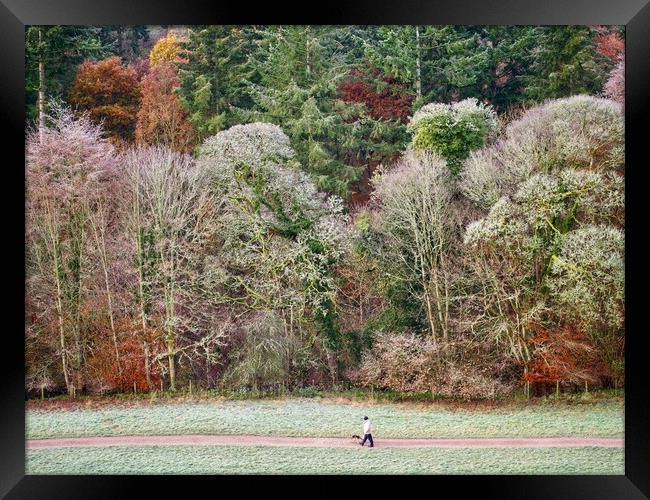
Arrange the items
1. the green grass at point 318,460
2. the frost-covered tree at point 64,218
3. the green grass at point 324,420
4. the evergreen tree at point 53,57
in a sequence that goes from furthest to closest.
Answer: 1. the evergreen tree at point 53,57
2. the frost-covered tree at point 64,218
3. the green grass at point 324,420
4. the green grass at point 318,460

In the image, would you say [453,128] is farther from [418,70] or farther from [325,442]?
[325,442]

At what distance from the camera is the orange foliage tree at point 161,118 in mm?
10477

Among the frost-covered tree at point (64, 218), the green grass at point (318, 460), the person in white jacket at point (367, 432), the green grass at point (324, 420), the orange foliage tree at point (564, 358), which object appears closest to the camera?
the green grass at point (318, 460)

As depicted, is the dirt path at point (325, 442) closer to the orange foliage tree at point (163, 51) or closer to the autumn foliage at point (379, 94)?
the autumn foliage at point (379, 94)

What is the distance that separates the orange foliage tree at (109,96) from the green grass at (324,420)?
360 centimetres

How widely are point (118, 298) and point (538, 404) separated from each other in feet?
18.2

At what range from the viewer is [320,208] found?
10508mm

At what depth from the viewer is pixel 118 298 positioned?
10.4 m

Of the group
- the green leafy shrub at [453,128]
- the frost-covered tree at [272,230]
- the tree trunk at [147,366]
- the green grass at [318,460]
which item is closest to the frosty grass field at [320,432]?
the green grass at [318,460]

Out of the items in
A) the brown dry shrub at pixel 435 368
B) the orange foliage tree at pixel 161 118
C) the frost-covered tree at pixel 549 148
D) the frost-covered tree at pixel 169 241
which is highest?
the orange foliage tree at pixel 161 118

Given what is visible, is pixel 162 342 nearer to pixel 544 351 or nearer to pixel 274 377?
pixel 274 377

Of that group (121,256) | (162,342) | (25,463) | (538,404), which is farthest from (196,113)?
(538,404)

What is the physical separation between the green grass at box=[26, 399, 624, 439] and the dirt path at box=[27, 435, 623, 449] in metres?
0.07
